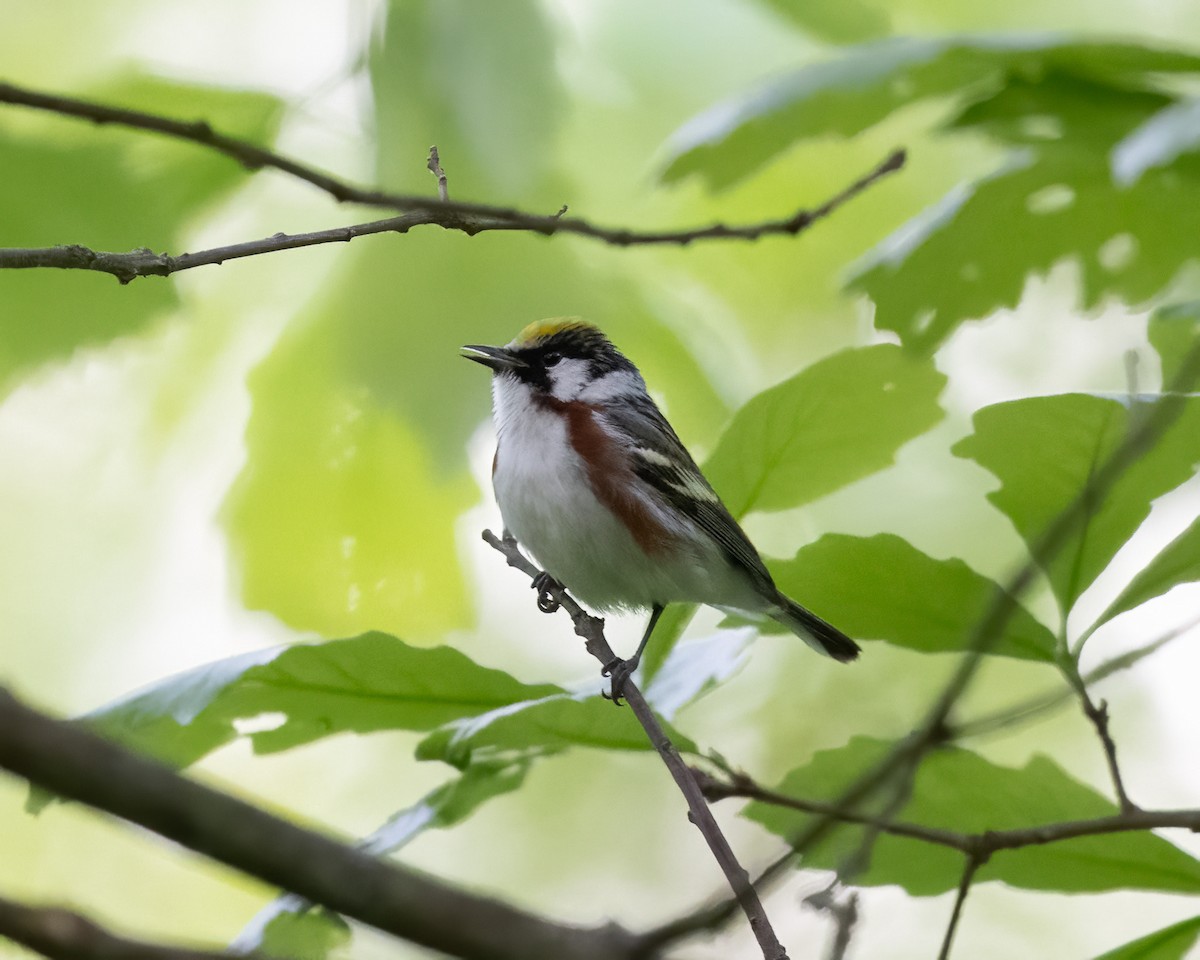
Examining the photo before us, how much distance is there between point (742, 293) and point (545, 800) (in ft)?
6.86

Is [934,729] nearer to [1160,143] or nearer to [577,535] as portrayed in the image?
[1160,143]

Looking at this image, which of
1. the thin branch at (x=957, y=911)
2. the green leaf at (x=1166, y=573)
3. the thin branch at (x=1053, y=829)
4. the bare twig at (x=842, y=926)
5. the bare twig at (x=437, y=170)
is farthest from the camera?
the bare twig at (x=437, y=170)

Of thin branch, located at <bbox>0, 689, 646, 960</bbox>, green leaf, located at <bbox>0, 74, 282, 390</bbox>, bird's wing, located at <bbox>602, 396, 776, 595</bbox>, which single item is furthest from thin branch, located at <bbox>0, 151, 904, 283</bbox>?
bird's wing, located at <bbox>602, 396, 776, 595</bbox>

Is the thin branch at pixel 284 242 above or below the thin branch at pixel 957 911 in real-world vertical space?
above

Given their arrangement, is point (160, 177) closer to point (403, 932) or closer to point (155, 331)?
point (155, 331)

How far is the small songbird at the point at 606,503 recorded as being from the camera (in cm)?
314

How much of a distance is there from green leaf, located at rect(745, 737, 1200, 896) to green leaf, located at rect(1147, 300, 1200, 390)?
513 mm

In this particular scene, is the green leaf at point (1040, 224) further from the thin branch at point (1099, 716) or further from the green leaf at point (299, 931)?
the green leaf at point (299, 931)

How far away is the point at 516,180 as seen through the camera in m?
2.31

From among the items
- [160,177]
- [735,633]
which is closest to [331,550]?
[160,177]

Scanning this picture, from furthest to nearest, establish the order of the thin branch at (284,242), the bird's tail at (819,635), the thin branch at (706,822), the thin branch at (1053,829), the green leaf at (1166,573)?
the bird's tail at (819,635)
the thin branch at (284,242)
the green leaf at (1166,573)
the thin branch at (1053,829)
the thin branch at (706,822)

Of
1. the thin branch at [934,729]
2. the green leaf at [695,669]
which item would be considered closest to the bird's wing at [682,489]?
the green leaf at [695,669]

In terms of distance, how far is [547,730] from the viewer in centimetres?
147

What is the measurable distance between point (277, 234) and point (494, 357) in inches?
61.0
